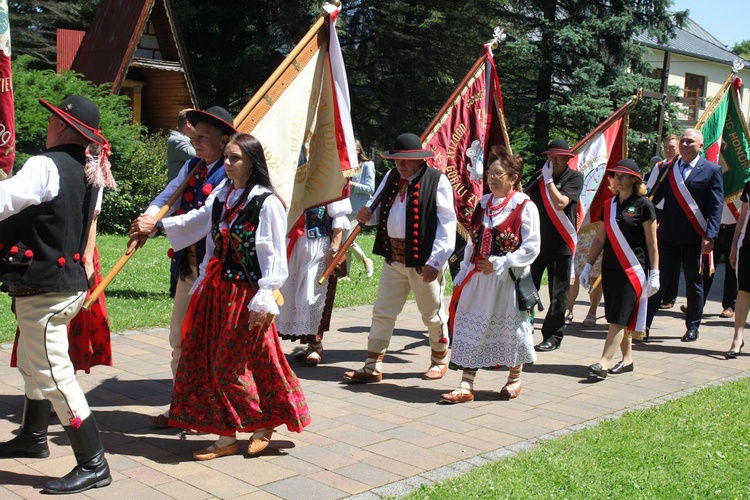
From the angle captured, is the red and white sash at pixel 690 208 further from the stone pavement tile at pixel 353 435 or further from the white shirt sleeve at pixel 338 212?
the stone pavement tile at pixel 353 435

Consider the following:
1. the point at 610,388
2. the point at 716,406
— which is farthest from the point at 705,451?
the point at 610,388

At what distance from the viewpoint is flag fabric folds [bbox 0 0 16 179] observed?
17.4 feet

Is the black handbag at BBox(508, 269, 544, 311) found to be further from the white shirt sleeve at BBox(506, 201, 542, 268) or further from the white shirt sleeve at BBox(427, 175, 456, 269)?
the white shirt sleeve at BBox(427, 175, 456, 269)

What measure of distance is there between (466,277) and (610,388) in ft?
5.31

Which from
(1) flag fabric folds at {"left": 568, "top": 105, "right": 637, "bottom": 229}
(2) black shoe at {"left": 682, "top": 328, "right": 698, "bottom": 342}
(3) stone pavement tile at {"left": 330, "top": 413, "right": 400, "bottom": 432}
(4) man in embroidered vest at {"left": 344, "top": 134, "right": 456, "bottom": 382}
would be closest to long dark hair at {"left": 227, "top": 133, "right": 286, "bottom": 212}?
(3) stone pavement tile at {"left": 330, "top": 413, "right": 400, "bottom": 432}

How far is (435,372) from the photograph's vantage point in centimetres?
726

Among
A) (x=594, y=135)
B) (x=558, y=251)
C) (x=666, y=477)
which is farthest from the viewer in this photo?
(x=594, y=135)

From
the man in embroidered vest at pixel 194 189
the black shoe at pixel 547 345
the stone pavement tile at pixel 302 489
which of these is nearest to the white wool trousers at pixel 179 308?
the man in embroidered vest at pixel 194 189

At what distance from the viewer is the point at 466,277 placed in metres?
6.70

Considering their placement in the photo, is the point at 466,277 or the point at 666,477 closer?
the point at 666,477

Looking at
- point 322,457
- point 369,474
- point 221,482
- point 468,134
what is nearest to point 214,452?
point 221,482

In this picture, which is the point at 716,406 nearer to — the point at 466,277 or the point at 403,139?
the point at 466,277

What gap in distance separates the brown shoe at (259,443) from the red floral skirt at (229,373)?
0.46 feet

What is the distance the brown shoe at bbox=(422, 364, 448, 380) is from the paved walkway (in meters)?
0.07
